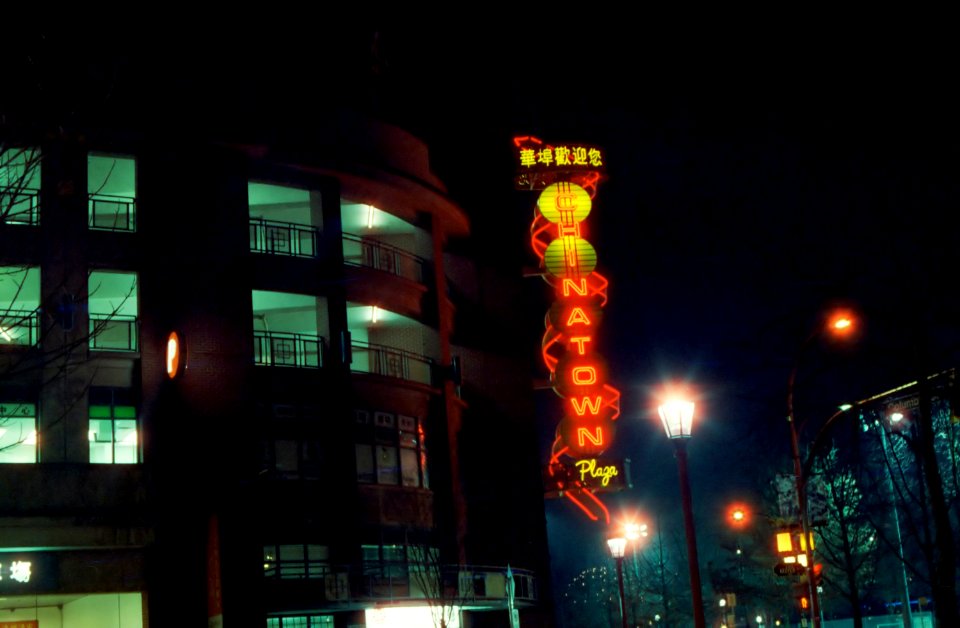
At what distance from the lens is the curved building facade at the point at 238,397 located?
3678cm

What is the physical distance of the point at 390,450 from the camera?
44125 millimetres

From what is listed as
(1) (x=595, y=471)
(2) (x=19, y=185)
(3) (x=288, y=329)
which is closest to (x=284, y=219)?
(3) (x=288, y=329)

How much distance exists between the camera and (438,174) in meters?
52.1

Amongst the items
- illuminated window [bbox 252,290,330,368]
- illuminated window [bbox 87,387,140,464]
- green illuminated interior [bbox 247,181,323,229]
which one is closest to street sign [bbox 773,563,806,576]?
illuminated window [bbox 252,290,330,368]

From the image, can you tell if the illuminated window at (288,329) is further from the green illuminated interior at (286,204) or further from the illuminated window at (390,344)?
the green illuminated interior at (286,204)

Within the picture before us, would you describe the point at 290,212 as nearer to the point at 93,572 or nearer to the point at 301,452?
the point at 301,452

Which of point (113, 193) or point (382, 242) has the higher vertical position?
point (113, 193)

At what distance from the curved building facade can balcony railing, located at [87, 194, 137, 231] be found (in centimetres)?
10

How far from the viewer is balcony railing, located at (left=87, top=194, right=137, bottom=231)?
40.4m

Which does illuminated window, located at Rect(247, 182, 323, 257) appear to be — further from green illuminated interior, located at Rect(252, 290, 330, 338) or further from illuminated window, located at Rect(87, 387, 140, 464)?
illuminated window, located at Rect(87, 387, 140, 464)

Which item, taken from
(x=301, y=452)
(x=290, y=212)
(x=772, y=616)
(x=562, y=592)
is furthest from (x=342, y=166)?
(x=562, y=592)

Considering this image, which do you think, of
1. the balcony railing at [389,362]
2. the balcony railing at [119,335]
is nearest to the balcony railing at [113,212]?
the balcony railing at [119,335]

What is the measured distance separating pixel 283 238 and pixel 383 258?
521 centimetres

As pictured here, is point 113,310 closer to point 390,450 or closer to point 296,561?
point 296,561
